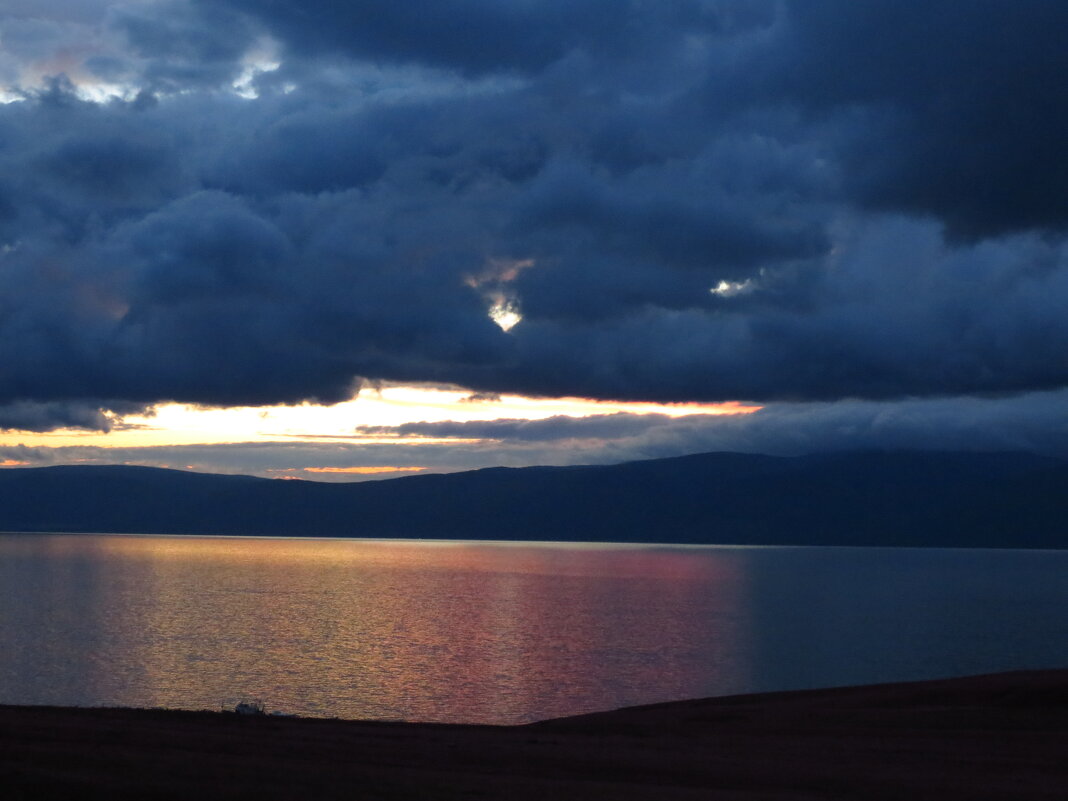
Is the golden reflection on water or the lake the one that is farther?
the lake

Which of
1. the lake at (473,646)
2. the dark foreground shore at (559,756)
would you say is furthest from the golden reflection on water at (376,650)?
the dark foreground shore at (559,756)

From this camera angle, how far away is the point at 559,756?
27219 mm

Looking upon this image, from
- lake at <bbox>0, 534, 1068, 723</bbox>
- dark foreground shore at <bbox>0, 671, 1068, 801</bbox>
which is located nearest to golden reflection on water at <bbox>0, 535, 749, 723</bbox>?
lake at <bbox>0, 534, 1068, 723</bbox>

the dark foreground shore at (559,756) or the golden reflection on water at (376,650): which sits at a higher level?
the dark foreground shore at (559,756)

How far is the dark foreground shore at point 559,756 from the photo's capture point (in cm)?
2072

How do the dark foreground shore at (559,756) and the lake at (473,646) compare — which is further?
the lake at (473,646)

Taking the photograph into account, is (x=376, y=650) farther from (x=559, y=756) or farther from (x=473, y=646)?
(x=559, y=756)

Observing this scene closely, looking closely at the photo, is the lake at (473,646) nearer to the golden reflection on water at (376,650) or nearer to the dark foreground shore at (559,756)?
the golden reflection on water at (376,650)

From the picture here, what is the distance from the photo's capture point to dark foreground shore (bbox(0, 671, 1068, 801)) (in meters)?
20.7

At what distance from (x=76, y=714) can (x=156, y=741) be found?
Answer: 8006 mm

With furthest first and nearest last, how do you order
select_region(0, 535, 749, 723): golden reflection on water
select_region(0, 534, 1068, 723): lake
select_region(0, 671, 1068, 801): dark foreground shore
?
select_region(0, 534, 1068, 723): lake, select_region(0, 535, 749, 723): golden reflection on water, select_region(0, 671, 1068, 801): dark foreground shore

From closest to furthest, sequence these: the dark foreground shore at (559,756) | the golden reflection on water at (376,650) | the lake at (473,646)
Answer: the dark foreground shore at (559,756) < the golden reflection on water at (376,650) < the lake at (473,646)

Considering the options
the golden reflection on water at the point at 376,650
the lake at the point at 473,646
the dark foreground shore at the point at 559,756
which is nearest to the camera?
the dark foreground shore at the point at 559,756

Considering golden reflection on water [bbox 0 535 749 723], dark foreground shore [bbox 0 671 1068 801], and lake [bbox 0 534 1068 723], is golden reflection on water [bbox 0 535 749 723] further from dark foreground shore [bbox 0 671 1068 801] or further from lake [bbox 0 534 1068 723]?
dark foreground shore [bbox 0 671 1068 801]
